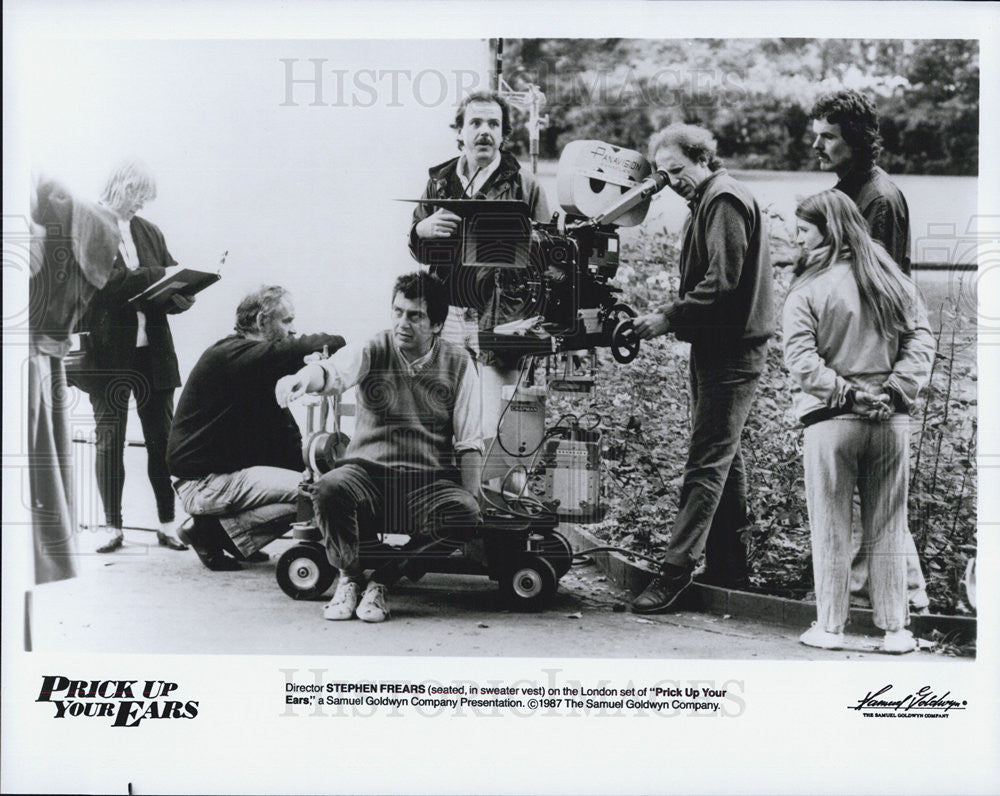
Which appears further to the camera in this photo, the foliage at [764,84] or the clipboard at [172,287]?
the clipboard at [172,287]

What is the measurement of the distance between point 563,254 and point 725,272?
0.81m

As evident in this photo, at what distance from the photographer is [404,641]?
4.81m

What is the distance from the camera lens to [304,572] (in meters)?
4.92

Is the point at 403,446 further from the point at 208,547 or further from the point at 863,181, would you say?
the point at 863,181

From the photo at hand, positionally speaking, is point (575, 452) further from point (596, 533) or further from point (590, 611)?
point (590, 611)

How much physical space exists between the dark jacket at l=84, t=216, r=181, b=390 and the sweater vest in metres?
1.05

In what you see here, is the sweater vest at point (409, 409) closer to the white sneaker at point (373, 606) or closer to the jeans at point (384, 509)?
the jeans at point (384, 509)

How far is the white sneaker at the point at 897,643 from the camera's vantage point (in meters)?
4.79

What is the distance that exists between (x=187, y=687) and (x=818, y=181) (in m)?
4.08

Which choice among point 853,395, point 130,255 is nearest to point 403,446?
point 130,255

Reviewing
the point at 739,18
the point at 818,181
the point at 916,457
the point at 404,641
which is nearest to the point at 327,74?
the point at 739,18

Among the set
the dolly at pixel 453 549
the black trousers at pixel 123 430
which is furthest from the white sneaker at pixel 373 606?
the black trousers at pixel 123 430

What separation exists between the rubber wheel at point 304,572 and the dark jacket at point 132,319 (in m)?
1.08

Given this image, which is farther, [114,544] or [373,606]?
[114,544]
